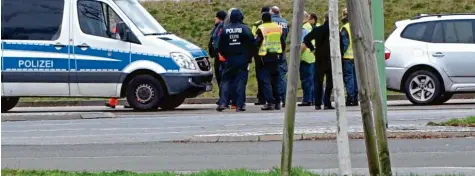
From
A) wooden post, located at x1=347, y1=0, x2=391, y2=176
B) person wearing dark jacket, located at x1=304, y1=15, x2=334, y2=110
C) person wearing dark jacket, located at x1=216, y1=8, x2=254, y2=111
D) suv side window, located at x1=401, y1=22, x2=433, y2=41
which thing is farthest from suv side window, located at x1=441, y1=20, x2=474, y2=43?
wooden post, located at x1=347, y1=0, x2=391, y2=176

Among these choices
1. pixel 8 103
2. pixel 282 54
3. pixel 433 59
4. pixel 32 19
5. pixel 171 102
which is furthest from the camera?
pixel 8 103

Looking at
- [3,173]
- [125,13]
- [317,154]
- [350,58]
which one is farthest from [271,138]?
[125,13]

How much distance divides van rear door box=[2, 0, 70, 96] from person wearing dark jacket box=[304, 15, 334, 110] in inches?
171

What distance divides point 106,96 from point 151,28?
4.76 feet

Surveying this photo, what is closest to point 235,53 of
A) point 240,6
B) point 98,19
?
point 98,19

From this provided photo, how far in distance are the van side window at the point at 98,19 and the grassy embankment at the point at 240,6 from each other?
12235mm

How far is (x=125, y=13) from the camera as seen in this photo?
20.9 metres

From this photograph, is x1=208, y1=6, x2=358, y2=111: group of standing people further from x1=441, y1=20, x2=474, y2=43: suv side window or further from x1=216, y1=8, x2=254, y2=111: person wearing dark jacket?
x1=441, y1=20, x2=474, y2=43: suv side window

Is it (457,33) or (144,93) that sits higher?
(457,33)

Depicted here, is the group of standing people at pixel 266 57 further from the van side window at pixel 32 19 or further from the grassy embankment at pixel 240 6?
the grassy embankment at pixel 240 6

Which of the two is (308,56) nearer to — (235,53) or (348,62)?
(348,62)

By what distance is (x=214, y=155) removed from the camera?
463 inches

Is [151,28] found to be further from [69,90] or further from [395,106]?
[395,106]

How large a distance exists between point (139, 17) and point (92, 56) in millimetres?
1181
